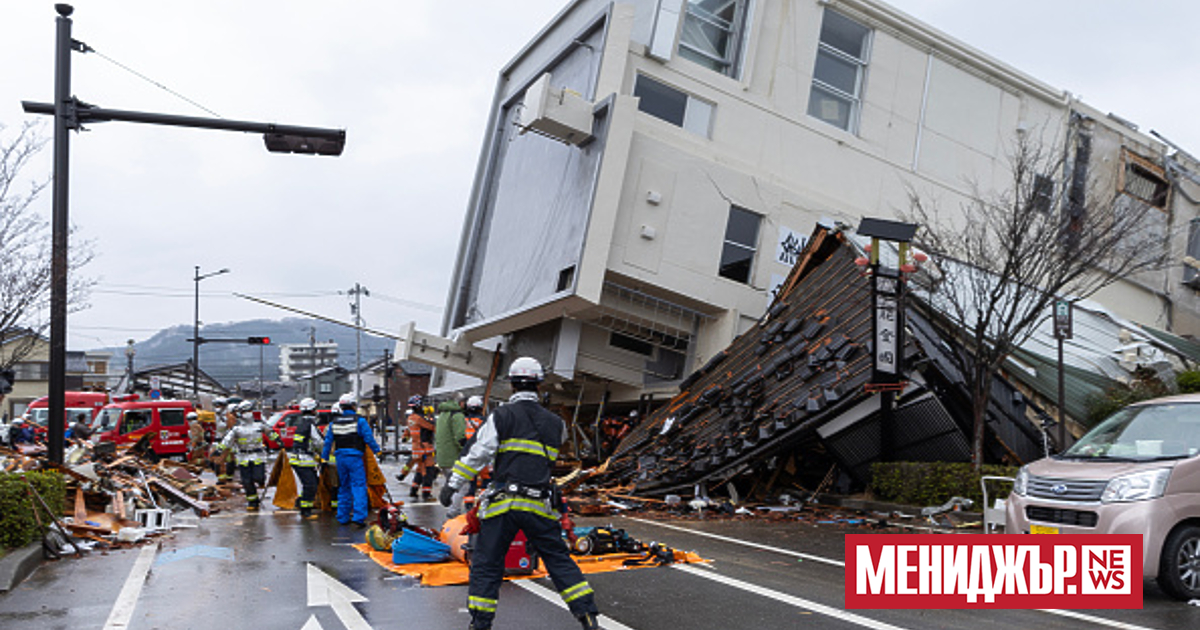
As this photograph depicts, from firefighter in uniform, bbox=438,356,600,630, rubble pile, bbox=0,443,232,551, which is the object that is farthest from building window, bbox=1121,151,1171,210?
firefighter in uniform, bbox=438,356,600,630

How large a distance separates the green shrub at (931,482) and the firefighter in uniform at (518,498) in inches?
353

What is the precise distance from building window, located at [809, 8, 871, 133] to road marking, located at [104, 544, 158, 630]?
20222 millimetres

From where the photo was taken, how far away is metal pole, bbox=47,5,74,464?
1103cm

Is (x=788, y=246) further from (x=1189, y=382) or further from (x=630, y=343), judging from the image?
(x=1189, y=382)

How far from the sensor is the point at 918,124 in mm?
26625

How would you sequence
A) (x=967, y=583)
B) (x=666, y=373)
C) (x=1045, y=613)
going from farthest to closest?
(x=666, y=373) < (x=967, y=583) < (x=1045, y=613)

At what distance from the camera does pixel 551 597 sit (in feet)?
25.1

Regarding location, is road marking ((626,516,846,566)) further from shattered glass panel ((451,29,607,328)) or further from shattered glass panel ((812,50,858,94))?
shattered glass panel ((812,50,858,94))

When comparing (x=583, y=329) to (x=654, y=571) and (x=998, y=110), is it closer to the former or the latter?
(x=998, y=110)

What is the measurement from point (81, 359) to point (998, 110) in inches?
2859

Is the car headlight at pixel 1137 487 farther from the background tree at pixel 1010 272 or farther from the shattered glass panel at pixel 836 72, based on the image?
the shattered glass panel at pixel 836 72

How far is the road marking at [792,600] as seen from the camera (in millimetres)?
6564

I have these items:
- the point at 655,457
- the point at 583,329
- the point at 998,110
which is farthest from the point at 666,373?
the point at 998,110

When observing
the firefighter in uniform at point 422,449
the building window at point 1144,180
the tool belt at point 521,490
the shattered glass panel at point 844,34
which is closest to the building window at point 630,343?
the firefighter in uniform at point 422,449
